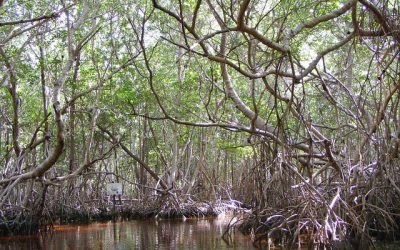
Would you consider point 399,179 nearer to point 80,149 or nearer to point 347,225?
point 347,225

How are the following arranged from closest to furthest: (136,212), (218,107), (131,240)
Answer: (131,240) → (218,107) → (136,212)

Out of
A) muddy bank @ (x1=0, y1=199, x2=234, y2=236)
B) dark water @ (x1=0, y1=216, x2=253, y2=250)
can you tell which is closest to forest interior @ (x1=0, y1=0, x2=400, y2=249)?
muddy bank @ (x1=0, y1=199, x2=234, y2=236)

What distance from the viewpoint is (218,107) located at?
1087cm

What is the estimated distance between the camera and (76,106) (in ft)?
43.7

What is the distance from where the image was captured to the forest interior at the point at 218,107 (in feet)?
18.2

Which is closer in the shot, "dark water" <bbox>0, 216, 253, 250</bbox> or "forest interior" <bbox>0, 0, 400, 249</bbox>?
"forest interior" <bbox>0, 0, 400, 249</bbox>

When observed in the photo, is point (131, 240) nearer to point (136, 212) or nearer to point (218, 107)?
point (218, 107)

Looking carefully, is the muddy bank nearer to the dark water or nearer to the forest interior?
the forest interior

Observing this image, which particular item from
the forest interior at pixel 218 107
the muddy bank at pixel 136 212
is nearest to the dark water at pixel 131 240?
the forest interior at pixel 218 107

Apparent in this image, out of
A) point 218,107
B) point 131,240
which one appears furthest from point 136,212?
point 131,240

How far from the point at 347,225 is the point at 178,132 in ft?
28.6

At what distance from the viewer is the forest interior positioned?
5.54 metres

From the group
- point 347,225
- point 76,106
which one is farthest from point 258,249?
point 76,106

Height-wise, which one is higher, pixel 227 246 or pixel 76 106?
pixel 76 106
